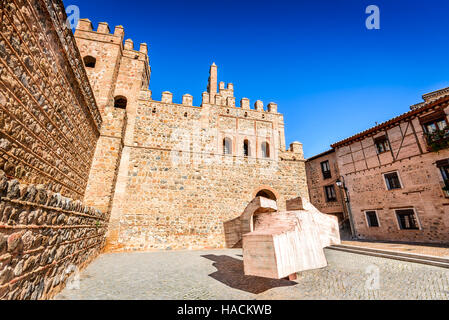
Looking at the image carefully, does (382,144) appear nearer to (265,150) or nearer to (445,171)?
(445,171)

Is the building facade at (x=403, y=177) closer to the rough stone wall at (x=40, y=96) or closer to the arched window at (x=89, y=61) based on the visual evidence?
the rough stone wall at (x=40, y=96)

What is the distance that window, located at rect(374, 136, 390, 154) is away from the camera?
13596mm

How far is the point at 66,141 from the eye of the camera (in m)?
5.30

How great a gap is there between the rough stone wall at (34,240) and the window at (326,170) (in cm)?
2016

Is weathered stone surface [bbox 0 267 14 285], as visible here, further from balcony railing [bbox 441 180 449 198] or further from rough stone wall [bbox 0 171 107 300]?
balcony railing [bbox 441 180 449 198]

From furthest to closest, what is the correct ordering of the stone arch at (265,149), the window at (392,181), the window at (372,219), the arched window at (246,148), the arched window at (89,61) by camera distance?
the window at (372,219), the window at (392,181), the stone arch at (265,149), the arched window at (246,148), the arched window at (89,61)

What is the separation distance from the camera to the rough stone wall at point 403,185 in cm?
1106

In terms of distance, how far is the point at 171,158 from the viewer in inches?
395

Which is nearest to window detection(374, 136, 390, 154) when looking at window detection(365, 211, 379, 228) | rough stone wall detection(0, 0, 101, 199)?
window detection(365, 211, 379, 228)

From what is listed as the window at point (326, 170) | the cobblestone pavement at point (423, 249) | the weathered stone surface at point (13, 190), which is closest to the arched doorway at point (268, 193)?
the cobblestone pavement at point (423, 249)

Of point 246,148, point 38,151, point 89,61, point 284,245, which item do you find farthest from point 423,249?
point 89,61

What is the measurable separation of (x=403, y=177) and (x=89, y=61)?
2086 centimetres

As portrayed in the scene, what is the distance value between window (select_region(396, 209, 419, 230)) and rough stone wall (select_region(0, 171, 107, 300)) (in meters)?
17.2
